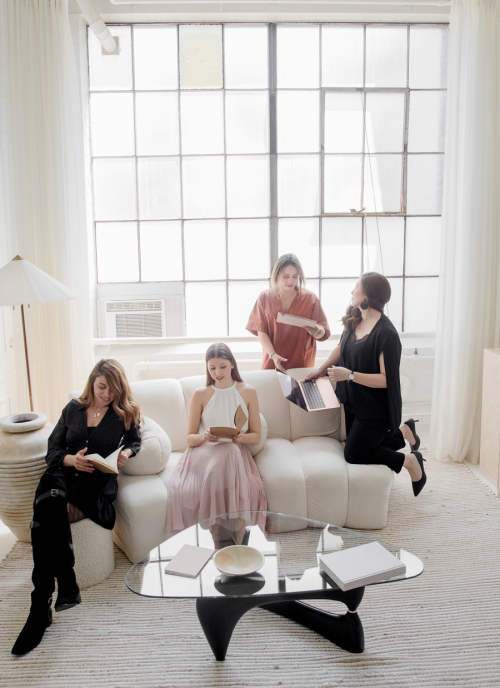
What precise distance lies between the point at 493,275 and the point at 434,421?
3.46 feet

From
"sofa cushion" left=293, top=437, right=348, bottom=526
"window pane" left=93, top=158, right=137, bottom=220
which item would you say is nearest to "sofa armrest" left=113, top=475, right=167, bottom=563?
"sofa cushion" left=293, top=437, right=348, bottom=526

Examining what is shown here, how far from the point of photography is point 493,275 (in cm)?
356

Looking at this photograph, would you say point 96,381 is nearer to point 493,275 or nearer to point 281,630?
point 281,630

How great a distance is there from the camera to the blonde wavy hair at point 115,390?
2479 mm

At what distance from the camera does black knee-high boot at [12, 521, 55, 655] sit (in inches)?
79.0

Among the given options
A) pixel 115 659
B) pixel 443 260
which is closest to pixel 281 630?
pixel 115 659

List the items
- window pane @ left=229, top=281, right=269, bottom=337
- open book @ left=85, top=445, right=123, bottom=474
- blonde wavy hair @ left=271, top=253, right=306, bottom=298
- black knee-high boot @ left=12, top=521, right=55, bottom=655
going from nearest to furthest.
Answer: black knee-high boot @ left=12, top=521, right=55, bottom=655 < open book @ left=85, top=445, right=123, bottom=474 < blonde wavy hair @ left=271, top=253, right=306, bottom=298 < window pane @ left=229, top=281, right=269, bottom=337

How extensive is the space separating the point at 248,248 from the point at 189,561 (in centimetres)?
266

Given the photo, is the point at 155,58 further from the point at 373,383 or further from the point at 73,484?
the point at 73,484

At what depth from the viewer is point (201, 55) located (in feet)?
12.6

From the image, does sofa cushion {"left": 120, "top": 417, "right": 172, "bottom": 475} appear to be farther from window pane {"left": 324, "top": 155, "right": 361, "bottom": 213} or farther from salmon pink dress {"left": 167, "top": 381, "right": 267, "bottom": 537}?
window pane {"left": 324, "top": 155, "right": 361, "bottom": 213}

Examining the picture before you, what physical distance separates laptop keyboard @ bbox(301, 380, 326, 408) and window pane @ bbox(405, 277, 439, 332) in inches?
59.7

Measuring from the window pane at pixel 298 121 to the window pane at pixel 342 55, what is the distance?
18 cm

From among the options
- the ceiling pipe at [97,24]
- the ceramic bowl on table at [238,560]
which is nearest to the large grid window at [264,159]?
the ceiling pipe at [97,24]
